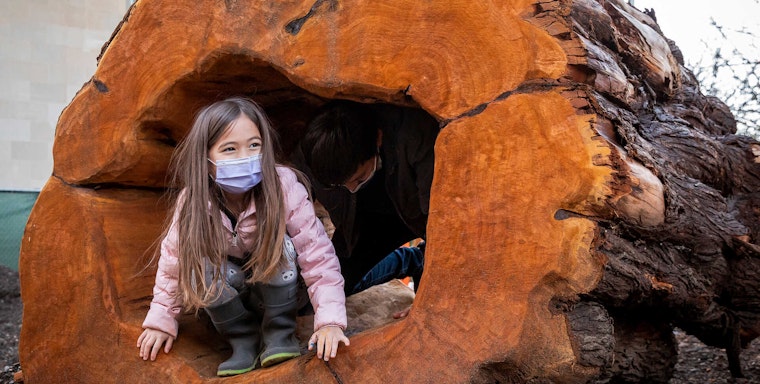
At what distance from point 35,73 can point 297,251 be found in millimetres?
5313

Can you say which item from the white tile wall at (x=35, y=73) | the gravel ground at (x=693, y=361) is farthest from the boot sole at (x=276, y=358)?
the white tile wall at (x=35, y=73)

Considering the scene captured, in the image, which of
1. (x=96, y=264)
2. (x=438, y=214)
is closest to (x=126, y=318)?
(x=96, y=264)

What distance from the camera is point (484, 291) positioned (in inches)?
69.2

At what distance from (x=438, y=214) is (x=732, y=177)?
1.35 meters

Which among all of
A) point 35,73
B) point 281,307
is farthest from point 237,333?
point 35,73

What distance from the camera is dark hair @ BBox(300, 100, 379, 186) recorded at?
255 centimetres

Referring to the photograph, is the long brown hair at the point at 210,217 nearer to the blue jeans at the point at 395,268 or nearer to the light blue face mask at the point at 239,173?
the light blue face mask at the point at 239,173

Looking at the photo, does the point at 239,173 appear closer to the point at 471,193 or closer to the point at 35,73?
the point at 471,193

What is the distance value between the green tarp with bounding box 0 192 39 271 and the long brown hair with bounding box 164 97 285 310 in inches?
144

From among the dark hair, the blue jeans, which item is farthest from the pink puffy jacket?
the blue jeans

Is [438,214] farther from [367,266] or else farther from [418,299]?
[367,266]

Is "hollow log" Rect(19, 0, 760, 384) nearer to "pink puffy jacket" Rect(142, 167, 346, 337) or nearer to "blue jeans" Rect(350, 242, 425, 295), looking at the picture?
"pink puffy jacket" Rect(142, 167, 346, 337)

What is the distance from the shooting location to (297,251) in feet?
7.06

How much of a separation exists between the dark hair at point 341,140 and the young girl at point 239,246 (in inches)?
12.9
